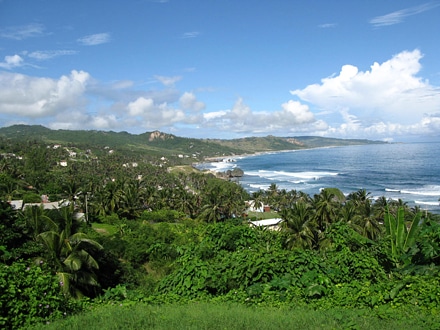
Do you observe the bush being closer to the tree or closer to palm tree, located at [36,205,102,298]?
palm tree, located at [36,205,102,298]

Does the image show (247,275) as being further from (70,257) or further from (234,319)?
(70,257)

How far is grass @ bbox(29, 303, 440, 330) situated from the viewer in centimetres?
583

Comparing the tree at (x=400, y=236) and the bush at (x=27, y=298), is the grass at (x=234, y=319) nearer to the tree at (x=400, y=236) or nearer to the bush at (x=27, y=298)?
→ the bush at (x=27, y=298)

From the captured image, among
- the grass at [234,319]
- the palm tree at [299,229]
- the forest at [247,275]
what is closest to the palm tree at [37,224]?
the forest at [247,275]

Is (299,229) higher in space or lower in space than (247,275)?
lower

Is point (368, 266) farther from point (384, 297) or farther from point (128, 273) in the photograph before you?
point (128, 273)

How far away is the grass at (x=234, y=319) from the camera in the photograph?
19.1ft

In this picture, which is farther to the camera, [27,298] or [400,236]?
[400,236]

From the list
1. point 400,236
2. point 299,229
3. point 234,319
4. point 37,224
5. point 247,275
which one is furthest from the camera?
point 299,229

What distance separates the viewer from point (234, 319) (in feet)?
20.1

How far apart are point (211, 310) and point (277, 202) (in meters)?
66.5

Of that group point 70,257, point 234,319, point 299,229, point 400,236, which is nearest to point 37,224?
point 70,257

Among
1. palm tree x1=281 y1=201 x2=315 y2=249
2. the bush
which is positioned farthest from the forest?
palm tree x1=281 y1=201 x2=315 y2=249

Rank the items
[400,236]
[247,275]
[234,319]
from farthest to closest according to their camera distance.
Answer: [400,236], [247,275], [234,319]
